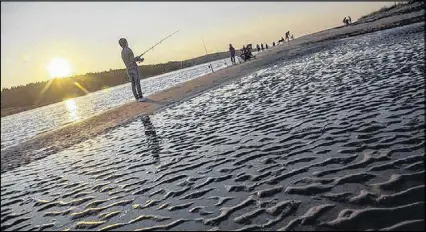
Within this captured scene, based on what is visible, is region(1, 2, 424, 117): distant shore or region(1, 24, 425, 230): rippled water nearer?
region(1, 24, 425, 230): rippled water

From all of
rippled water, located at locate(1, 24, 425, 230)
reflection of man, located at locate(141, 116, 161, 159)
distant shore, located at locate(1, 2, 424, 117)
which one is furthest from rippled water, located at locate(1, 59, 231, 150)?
distant shore, located at locate(1, 2, 424, 117)

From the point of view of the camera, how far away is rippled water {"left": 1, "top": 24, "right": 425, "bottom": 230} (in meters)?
5.56

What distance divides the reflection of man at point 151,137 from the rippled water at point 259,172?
0.36 ft

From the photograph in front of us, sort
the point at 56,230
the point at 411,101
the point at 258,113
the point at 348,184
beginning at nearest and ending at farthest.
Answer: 1. the point at 348,184
2. the point at 56,230
3. the point at 411,101
4. the point at 258,113

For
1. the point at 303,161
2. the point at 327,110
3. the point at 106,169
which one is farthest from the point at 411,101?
the point at 106,169

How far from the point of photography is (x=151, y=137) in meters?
13.9

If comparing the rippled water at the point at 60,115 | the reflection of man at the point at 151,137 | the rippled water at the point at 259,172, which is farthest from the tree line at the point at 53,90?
the rippled water at the point at 259,172

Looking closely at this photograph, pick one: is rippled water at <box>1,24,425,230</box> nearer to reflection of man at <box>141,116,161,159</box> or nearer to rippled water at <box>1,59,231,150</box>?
reflection of man at <box>141,116,161,159</box>

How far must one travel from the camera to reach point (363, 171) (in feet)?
21.0

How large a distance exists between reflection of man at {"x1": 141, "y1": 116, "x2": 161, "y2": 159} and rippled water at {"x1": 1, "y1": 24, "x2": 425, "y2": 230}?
109mm

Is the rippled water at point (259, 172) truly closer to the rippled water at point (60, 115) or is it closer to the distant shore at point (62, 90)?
the rippled water at point (60, 115)

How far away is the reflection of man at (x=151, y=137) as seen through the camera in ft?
38.1

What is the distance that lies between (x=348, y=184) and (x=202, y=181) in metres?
3.33

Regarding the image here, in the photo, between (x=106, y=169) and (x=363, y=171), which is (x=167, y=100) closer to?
(x=106, y=169)
